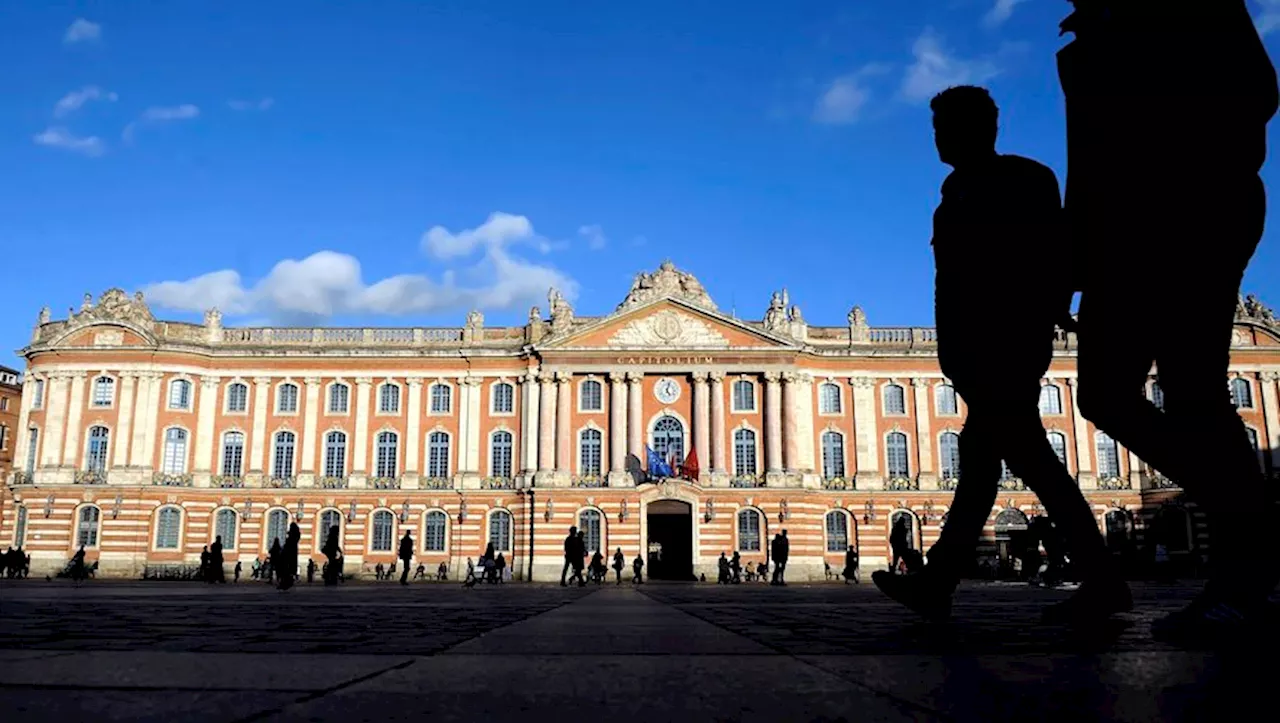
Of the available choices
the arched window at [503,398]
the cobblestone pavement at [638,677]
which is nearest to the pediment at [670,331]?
the arched window at [503,398]

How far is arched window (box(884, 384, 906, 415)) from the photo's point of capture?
133 ft

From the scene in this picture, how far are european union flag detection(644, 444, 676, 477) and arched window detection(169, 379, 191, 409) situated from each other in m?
19.2

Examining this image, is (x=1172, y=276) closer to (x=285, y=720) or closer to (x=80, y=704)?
(x=285, y=720)

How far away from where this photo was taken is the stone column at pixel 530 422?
39.2 m

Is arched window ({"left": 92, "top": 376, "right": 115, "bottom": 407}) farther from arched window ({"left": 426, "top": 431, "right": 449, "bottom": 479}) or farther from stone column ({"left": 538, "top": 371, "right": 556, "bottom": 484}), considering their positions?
stone column ({"left": 538, "top": 371, "right": 556, "bottom": 484})

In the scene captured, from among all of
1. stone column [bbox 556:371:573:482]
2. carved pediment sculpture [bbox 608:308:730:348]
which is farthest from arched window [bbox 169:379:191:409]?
carved pediment sculpture [bbox 608:308:730:348]

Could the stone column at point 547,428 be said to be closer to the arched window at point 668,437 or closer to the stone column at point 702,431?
the arched window at point 668,437

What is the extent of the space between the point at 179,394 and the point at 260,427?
3485 mm

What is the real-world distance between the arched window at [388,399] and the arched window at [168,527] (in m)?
8.91

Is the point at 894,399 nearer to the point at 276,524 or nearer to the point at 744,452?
the point at 744,452

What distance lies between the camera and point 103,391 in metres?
39.5

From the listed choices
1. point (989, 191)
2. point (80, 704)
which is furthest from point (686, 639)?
point (80, 704)

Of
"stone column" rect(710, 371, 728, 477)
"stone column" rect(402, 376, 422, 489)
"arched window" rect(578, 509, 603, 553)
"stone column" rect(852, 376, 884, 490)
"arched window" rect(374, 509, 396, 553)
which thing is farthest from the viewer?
"stone column" rect(402, 376, 422, 489)

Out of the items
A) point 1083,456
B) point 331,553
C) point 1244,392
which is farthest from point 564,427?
point 1244,392
